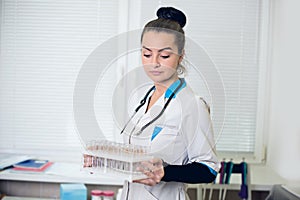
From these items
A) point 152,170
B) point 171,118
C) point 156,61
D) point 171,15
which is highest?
Answer: point 171,15

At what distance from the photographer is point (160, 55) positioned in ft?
3.81

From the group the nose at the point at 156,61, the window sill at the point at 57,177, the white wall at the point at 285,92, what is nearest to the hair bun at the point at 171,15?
the nose at the point at 156,61

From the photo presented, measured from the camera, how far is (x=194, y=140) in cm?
121

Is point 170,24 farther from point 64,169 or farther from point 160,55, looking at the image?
point 64,169

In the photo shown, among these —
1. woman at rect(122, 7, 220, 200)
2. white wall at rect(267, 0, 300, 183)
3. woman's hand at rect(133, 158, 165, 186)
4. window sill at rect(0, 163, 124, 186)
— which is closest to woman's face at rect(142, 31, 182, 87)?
woman at rect(122, 7, 220, 200)

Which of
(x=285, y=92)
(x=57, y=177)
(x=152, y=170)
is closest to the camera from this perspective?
(x=152, y=170)

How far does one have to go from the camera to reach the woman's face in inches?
45.7

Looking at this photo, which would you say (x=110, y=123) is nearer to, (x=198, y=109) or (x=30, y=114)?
(x=198, y=109)

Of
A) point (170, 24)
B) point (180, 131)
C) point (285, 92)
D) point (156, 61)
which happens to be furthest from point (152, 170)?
point (285, 92)

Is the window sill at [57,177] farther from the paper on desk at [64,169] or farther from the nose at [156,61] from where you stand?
the nose at [156,61]

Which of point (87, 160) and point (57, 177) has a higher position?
point (87, 160)

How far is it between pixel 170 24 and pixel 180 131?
0.86ft

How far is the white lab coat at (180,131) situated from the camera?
1190mm

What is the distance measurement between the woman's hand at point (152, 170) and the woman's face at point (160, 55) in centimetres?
20
